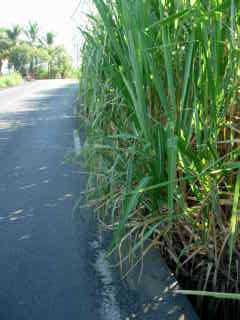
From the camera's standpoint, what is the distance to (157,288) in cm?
222

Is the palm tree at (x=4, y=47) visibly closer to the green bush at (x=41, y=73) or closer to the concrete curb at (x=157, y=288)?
the green bush at (x=41, y=73)

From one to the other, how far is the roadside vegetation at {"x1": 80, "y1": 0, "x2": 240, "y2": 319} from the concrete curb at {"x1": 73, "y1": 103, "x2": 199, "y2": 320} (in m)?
0.12

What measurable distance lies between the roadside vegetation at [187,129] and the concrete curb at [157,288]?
4.6 inches

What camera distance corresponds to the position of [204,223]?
2.25 m

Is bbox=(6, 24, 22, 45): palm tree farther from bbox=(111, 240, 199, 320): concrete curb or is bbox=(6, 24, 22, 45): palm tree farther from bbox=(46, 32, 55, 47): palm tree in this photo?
bbox=(111, 240, 199, 320): concrete curb

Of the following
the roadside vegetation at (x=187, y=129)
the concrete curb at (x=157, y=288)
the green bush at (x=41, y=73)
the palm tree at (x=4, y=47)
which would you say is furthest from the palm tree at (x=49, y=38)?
the concrete curb at (x=157, y=288)

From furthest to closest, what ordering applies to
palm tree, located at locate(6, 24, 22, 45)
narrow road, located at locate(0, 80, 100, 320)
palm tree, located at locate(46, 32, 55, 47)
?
palm tree, located at locate(46, 32, 55, 47)
palm tree, located at locate(6, 24, 22, 45)
narrow road, located at locate(0, 80, 100, 320)

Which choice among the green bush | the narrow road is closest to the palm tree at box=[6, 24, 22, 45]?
the green bush

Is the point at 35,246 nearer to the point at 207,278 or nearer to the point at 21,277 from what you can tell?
the point at 21,277

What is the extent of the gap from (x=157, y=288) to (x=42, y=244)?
1.01m

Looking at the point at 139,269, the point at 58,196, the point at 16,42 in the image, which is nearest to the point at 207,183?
the point at 139,269

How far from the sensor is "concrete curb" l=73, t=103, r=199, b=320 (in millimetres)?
1999

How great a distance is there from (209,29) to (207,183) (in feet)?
2.48

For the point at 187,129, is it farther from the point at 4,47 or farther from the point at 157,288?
the point at 4,47
